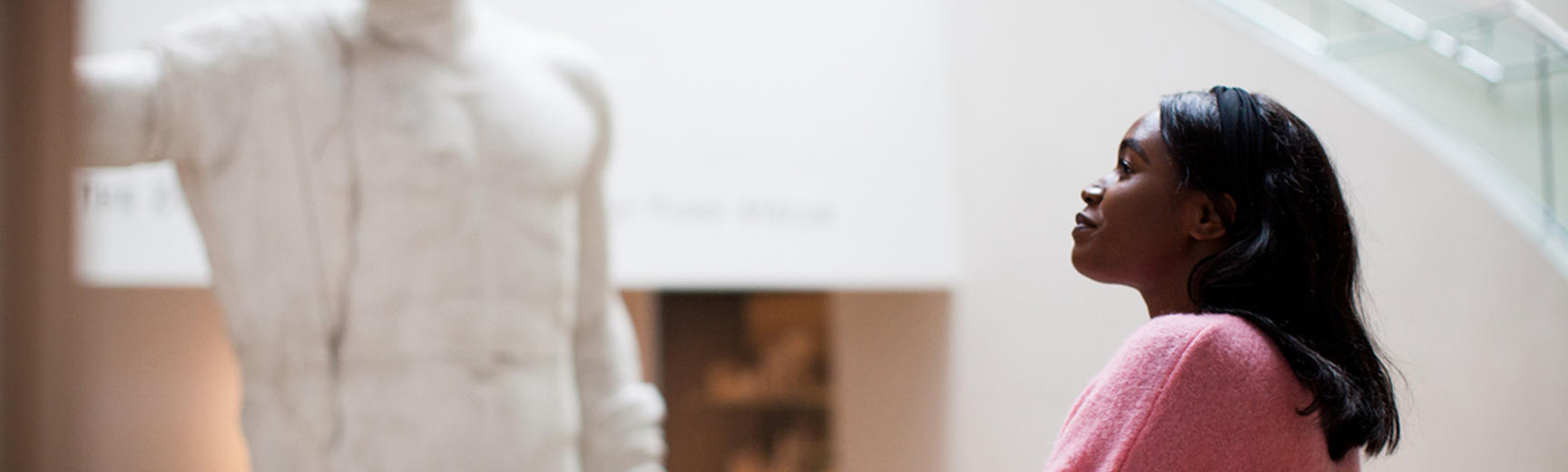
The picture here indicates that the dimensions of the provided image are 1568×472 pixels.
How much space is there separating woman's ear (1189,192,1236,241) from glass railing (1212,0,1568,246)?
106cm

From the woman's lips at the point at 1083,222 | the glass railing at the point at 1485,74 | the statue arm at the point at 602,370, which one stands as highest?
the glass railing at the point at 1485,74

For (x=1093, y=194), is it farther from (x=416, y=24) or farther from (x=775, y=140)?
(x=775, y=140)

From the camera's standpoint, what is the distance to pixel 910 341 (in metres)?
5.89

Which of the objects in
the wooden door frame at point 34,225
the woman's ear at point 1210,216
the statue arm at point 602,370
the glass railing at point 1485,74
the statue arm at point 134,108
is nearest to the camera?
the wooden door frame at point 34,225

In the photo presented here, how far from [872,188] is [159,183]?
2629 millimetres

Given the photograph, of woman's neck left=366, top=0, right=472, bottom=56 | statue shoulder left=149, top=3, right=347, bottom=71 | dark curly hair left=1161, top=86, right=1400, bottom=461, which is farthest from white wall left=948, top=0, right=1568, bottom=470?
statue shoulder left=149, top=3, right=347, bottom=71

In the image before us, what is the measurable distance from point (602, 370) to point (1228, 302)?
1933 mm

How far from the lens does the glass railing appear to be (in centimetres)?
192

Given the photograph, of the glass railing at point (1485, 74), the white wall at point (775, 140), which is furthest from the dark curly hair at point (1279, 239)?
the white wall at point (775, 140)

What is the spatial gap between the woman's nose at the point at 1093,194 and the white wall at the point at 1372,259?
1.71 feet

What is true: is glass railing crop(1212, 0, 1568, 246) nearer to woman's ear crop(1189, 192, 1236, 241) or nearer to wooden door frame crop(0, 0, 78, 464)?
woman's ear crop(1189, 192, 1236, 241)

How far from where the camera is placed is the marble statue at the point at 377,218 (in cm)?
232

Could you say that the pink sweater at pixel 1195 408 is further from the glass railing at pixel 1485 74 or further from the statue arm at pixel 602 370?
the statue arm at pixel 602 370

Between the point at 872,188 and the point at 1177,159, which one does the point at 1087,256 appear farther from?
the point at 872,188
